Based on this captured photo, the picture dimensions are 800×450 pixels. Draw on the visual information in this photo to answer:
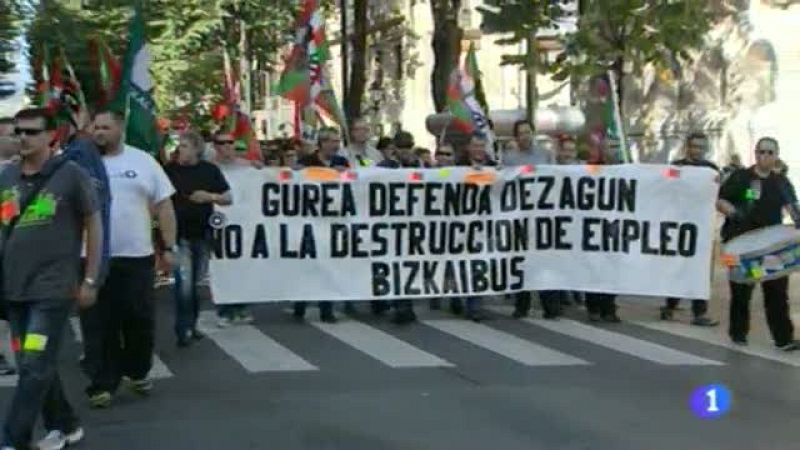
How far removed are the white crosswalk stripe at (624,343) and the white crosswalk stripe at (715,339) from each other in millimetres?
573

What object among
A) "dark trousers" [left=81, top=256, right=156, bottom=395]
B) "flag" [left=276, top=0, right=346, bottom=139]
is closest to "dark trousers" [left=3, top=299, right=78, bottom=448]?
"dark trousers" [left=81, top=256, right=156, bottom=395]

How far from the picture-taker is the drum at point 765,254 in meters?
10.6

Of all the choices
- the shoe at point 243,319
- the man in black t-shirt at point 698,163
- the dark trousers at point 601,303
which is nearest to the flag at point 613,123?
the man in black t-shirt at point 698,163

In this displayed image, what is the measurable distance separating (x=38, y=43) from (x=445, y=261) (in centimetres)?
1242

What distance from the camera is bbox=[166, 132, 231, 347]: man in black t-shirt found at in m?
10.8

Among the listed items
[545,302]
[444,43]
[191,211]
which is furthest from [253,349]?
A: [444,43]

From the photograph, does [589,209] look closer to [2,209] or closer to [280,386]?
[280,386]

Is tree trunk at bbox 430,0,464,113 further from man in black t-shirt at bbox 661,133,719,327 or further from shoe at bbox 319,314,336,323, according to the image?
Result: shoe at bbox 319,314,336,323

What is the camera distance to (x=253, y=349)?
34.7ft

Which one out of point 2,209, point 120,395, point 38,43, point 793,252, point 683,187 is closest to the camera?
point 2,209

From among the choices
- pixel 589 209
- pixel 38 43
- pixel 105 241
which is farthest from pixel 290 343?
pixel 38 43

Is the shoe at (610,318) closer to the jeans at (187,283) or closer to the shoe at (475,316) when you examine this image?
the shoe at (475,316)

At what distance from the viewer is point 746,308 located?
1123cm

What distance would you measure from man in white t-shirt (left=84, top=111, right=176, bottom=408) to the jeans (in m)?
2.31
